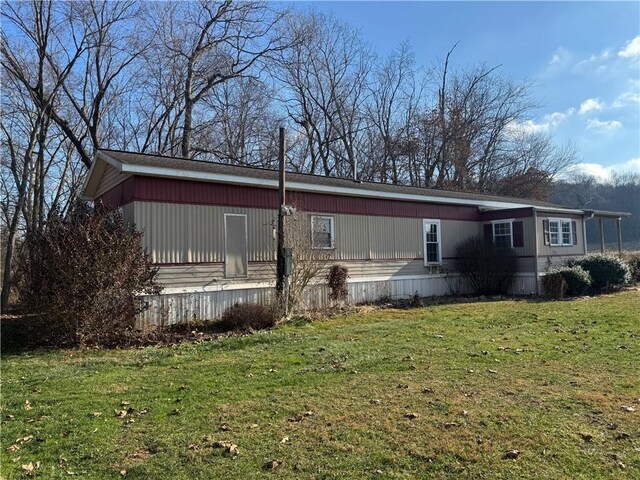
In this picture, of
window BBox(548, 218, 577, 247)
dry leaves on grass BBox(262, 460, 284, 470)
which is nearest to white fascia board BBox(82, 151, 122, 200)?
dry leaves on grass BBox(262, 460, 284, 470)

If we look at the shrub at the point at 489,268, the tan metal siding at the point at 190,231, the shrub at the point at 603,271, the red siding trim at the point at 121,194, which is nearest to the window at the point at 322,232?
the tan metal siding at the point at 190,231

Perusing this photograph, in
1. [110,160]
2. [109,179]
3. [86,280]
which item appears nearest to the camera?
[86,280]

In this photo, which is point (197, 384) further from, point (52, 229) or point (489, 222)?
point (489, 222)

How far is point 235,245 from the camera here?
41.9ft

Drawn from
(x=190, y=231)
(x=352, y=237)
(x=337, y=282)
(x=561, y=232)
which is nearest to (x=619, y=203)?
(x=561, y=232)

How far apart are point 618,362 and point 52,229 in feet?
32.7

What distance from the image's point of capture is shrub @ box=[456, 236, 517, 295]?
58.0ft

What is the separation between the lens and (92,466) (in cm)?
383

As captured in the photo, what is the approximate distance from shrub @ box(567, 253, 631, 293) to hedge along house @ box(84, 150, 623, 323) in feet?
4.07

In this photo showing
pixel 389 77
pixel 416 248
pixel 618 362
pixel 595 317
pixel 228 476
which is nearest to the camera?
pixel 228 476

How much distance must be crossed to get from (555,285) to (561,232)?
14.2ft

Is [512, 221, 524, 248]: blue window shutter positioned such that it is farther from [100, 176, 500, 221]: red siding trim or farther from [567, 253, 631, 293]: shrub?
[567, 253, 631, 293]: shrub

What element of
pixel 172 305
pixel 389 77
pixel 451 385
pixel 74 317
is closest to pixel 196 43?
pixel 389 77

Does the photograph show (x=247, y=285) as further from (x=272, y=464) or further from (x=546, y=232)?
(x=546, y=232)
